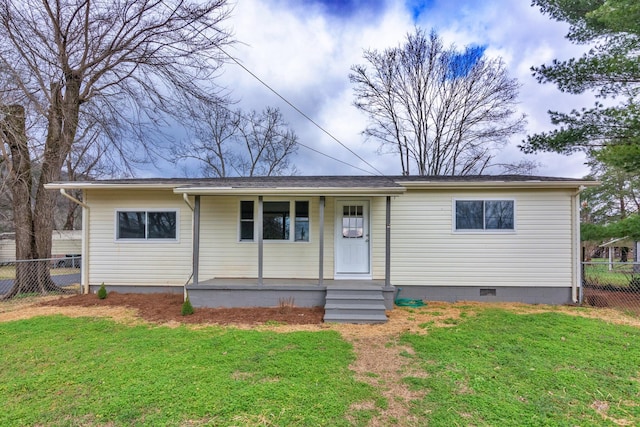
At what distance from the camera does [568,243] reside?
269 inches

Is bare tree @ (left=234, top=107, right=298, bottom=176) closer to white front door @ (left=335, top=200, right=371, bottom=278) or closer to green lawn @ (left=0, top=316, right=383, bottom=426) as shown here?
white front door @ (left=335, top=200, right=371, bottom=278)

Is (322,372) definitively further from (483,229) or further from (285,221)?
(483,229)

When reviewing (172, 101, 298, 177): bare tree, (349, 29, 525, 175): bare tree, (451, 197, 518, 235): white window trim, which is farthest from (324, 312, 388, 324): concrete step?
(172, 101, 298, 177): bare tree

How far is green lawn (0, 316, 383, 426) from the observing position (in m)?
2.56

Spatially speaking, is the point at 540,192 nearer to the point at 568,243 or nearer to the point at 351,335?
the point at 568,243

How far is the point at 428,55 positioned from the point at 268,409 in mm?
19499

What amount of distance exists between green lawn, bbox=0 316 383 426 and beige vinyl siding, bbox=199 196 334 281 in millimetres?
2486

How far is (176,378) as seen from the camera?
3.19 metres

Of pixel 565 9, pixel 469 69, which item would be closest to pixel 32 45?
pixel 565 9

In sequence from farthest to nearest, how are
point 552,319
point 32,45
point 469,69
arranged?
point 469,69
point 32,45
point 552,319

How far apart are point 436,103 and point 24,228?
19187mm

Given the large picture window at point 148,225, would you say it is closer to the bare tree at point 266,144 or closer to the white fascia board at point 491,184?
the white fascia board at point 491,184

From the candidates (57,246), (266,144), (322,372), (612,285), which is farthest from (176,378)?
(57,246)

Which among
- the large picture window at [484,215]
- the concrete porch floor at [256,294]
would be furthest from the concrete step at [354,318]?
the large picture window at [484,215]
